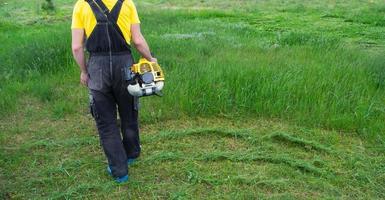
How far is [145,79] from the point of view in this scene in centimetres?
328

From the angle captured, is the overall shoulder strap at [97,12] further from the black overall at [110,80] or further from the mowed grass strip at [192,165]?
the mowed grass strip at [192,165]

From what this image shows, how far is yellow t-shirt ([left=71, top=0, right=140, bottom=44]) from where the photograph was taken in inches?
130

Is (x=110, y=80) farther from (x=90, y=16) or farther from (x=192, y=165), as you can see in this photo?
(x=192, y=165)

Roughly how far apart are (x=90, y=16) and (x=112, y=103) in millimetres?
706

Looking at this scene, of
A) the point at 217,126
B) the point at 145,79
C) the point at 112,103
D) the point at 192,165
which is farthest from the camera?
the point at 217,126

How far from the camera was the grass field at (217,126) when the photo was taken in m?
3.65

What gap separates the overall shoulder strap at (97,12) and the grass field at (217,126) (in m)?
1.31

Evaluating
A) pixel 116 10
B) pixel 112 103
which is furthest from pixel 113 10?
pixel 112 103

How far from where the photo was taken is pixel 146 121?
4895mm

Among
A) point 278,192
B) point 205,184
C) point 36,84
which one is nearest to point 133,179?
point 205,184

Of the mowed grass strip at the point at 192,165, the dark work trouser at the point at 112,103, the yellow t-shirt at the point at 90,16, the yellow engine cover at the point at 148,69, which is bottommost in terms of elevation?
the mowed grass strip at the point at 192,165

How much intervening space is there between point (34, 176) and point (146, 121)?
55.6 inches

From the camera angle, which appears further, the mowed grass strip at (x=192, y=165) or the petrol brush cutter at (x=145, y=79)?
the mowed grass strip at (x=192, y=165)

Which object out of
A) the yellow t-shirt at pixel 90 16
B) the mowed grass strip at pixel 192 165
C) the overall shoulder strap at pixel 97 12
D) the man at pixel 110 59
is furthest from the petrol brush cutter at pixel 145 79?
the mowed grass strip at pixel 192 165
